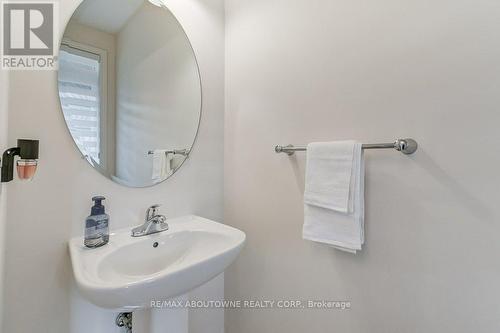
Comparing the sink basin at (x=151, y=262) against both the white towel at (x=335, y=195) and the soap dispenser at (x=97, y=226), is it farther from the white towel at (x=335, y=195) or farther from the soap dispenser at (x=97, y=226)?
the white towel at (x=335, y=195)

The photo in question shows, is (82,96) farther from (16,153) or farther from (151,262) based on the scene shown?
(151,262)

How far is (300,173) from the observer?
106 cm

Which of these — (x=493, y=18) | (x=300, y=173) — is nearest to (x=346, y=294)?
(x=300, y=173)

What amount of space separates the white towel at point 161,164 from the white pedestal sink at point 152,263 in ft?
0.75

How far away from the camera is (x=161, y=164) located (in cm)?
113

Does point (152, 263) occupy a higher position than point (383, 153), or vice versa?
point (383, 153)

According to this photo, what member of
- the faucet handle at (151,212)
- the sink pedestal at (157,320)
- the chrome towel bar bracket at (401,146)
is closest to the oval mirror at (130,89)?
the faucet handle at (151,212)

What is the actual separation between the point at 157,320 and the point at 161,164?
0.65 meters

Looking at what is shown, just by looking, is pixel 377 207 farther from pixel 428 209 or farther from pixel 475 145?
pixel 475 145

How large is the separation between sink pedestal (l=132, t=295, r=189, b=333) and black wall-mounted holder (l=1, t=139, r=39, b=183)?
648mm

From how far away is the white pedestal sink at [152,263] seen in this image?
60 cm

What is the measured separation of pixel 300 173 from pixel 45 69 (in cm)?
106

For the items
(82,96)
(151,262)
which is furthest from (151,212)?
(82,96)

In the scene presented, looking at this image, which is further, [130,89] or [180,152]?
[180,152]
